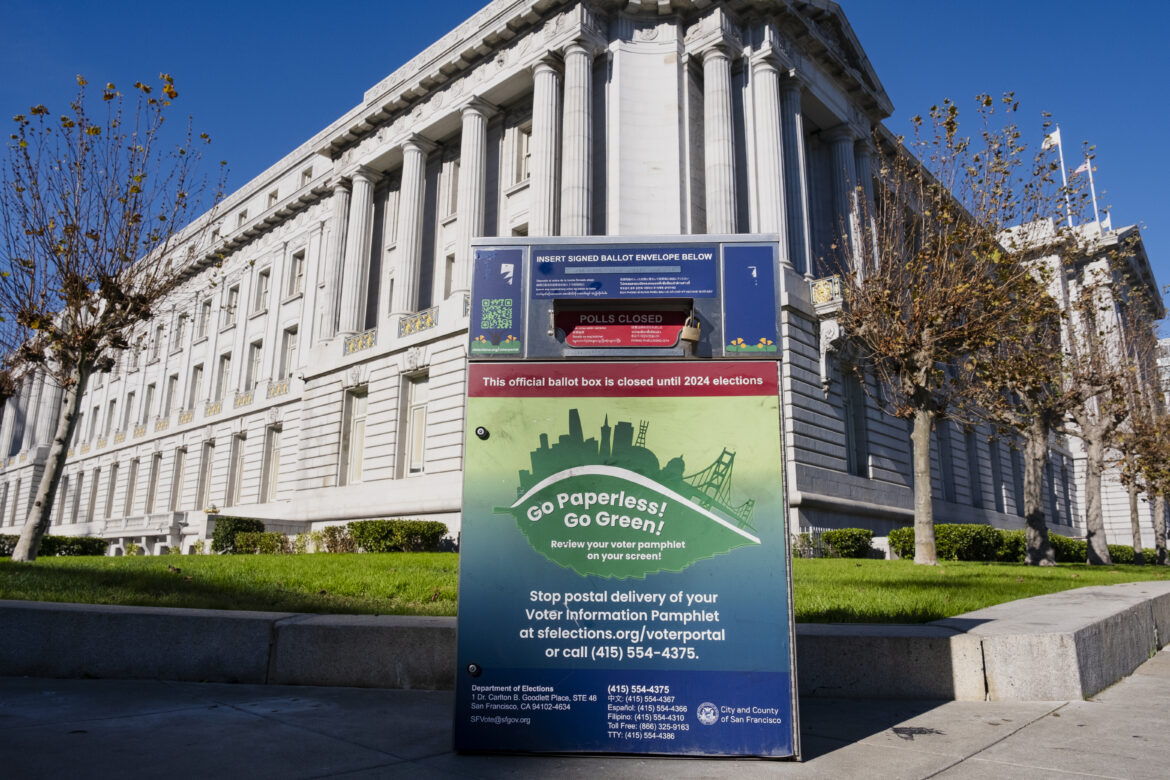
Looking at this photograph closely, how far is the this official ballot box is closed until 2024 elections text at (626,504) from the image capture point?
3.78 meters

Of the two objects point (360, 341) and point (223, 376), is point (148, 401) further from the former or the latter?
point (360, 341)

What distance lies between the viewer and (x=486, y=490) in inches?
158

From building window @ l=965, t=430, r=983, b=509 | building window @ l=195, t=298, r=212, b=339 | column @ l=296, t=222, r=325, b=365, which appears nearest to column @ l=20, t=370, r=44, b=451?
building window @ l=195, t=298, r=212, b=339

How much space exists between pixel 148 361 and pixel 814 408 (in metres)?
45.1

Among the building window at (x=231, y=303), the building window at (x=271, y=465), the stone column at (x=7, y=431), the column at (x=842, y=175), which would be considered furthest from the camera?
the stone column at (x=7, y=431)

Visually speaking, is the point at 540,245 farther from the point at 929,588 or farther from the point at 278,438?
the point at 278,438

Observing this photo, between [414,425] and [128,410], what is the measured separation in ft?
116

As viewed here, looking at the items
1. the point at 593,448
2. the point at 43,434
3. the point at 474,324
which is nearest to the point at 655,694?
the point at 593,448

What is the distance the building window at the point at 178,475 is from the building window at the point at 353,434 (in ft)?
63.3

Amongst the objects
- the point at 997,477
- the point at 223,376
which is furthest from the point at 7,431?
the point at 997,477

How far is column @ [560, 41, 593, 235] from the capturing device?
24.9 metres

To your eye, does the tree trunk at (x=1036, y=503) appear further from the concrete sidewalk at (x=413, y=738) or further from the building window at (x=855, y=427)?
the concrete sidewalk at (x=413, y=738)

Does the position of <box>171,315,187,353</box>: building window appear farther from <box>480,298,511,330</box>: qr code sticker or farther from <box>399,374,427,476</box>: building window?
<box>480,298,511,330</box>: qr code sticker

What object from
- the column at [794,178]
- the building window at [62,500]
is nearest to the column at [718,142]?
the column at [794,178]
